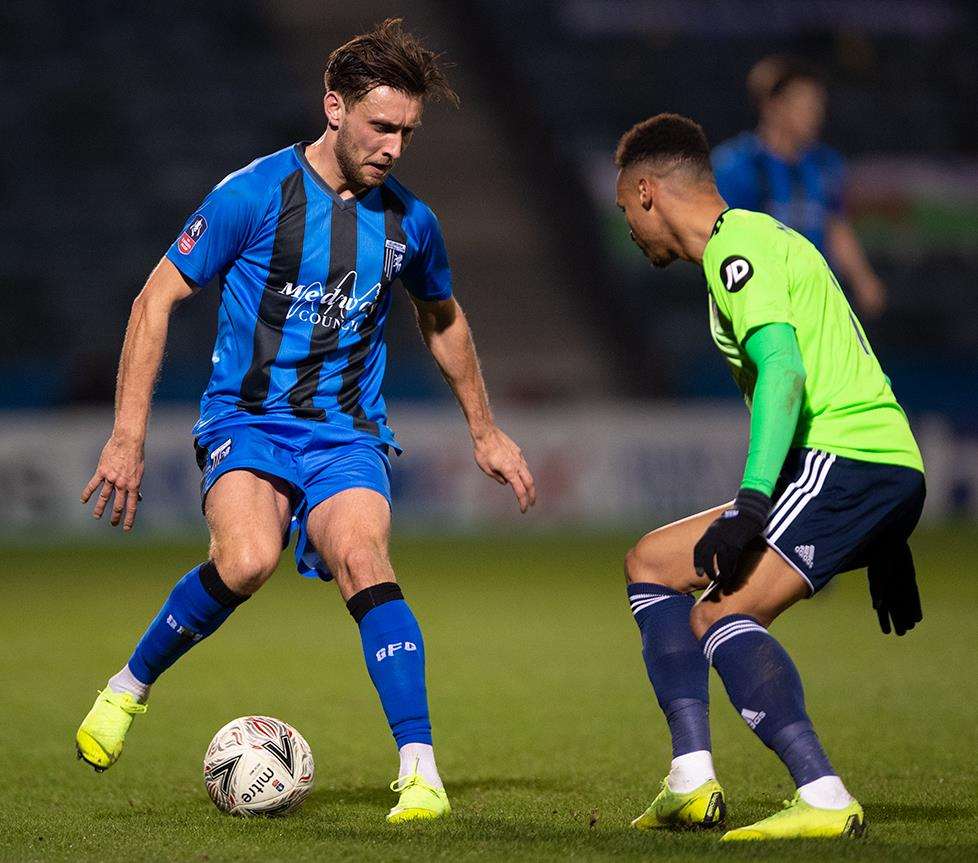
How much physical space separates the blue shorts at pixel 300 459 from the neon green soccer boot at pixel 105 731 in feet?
2.18

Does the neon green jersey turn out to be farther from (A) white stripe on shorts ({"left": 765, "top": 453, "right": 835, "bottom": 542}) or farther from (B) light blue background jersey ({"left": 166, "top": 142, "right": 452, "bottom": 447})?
(B) light blue background jersey ({"left": 166, "top": 142, "right": 452, "bottom": 447})

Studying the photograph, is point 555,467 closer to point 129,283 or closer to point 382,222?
point 129,283

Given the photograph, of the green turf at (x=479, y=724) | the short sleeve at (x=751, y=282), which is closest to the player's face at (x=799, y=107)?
the green turf at (x=479, y=724)

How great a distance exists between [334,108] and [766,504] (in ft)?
5.83

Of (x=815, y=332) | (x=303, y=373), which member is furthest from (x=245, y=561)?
(x=815, y=332)

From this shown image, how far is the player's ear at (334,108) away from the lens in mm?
4590

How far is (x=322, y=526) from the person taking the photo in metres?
4.55

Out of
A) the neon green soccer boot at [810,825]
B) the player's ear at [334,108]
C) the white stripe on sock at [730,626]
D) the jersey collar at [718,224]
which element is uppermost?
the player's ear at [334,108]

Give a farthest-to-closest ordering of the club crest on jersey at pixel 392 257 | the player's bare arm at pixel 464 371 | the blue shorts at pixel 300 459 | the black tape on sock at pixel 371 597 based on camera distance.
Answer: the player's bare arm at pixel 464 371 < the club crest on jersey at pixel 392 257 < the blue shorts at pixel 300 459 < the black tape on sock at pixel 371 597

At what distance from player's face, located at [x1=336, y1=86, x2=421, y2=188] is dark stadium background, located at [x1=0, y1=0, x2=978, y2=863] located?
1.82 m

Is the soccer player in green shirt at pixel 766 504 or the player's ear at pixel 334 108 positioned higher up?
the player's ear at pixel 334 108

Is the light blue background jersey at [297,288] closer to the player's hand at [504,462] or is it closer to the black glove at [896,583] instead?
the player's hand at [504,462]

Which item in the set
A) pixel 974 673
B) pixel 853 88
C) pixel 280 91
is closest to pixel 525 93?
pixel 280 91

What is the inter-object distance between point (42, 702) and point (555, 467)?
1018 cm
